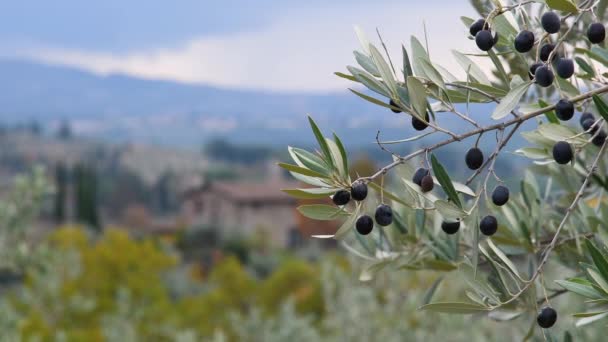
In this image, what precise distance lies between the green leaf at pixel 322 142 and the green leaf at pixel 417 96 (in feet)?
0.54

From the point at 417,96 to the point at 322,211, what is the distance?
0.25 meters

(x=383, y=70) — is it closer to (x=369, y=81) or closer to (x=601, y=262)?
(x=369, y=81)

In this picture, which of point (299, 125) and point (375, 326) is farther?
point (299, 125)

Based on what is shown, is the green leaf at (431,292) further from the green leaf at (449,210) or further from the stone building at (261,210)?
the stone building at (261,210)

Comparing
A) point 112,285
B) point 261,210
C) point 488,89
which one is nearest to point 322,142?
point 488,89

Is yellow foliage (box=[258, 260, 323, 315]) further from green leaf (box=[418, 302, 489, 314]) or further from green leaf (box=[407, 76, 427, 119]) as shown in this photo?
green leaf (box=[407, 76, 427, 119])

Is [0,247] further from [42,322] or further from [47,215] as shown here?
[47,215]

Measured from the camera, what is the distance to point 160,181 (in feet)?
278

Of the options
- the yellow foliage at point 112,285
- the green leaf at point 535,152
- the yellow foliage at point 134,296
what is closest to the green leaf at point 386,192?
the green leaf at point 535,152

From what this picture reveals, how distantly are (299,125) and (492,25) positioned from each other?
559 feet

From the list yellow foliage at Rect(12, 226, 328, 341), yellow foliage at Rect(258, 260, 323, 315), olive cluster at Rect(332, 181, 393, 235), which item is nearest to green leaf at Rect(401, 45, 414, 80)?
olive cluster at Rect(332, 181, 393, 235)

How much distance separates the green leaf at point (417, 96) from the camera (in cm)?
124

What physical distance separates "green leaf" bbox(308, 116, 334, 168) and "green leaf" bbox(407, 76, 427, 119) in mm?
163

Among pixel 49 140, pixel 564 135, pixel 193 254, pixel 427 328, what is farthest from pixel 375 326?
pixel 49 140
